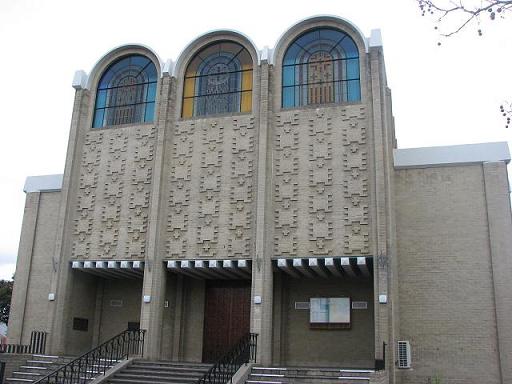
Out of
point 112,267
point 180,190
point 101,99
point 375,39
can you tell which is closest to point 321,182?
point 180,190

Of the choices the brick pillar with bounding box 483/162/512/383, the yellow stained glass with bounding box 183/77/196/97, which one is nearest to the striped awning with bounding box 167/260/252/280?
the yellow stained glass with bounding box 183/77/196/97

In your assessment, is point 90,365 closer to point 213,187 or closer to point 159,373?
point 159,373

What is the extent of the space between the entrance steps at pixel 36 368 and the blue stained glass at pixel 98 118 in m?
7.79

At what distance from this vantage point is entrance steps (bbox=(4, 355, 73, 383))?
16.6 metres

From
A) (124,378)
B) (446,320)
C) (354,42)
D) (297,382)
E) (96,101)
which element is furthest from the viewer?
(96,101)

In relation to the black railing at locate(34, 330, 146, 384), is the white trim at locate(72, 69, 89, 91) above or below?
above

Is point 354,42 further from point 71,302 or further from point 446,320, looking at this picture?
point 71,302

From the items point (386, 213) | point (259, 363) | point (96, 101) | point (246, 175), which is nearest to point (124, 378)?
point (259, 363)

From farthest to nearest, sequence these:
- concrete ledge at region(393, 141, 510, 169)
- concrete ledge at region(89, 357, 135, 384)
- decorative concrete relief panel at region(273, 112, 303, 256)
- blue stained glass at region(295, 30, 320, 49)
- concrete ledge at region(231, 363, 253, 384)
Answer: blue stained glass at region(295, 30, 320, 49), concrete ledge at region(393, 141, 510, 169), decorative concrete relief panel at region(273, 112, 303, 256), concrete ledge at region(89, 357, 135, 384), concrete ledge at region(231, 363, 253, 384)

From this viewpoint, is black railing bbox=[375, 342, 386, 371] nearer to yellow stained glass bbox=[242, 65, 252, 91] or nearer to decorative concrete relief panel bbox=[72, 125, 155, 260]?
decorative concrete relief panel bbox=[72, 125, 155, 260]

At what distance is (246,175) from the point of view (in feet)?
59.8

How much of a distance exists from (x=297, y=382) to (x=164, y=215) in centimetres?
695

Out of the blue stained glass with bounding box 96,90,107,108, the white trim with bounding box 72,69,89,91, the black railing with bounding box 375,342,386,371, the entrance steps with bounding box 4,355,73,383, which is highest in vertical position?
the white trim with bounding box 72,69,89,91

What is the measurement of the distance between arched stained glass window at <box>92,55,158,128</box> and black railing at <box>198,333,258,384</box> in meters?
8.34
